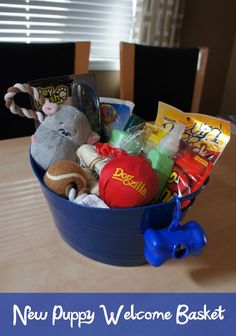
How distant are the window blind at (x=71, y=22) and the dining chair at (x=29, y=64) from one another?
1.61 feet

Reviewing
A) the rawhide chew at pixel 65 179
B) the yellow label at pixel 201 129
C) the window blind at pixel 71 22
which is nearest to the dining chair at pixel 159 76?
the window blind at pixel 71 22

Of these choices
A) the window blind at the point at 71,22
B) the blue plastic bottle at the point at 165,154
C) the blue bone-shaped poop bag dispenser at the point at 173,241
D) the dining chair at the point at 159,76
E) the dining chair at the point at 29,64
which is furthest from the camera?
the window blind at the point at 71,22

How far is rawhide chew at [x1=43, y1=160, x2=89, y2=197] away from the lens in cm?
46

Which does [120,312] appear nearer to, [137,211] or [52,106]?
[137,211]

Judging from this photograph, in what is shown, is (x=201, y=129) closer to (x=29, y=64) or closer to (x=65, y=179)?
(x=65, y=179)

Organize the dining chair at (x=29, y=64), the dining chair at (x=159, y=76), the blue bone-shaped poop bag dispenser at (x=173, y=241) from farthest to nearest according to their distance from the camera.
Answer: the dining chair at (x=159, y=76) < the dining chair at (x=29, y=64) < the blue bone-shaped poop bag dispenser at (x=173, y=241)

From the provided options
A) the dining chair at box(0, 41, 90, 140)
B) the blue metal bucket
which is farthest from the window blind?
the blue metal bucket

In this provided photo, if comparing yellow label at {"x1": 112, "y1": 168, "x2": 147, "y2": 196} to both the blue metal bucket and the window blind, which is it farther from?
the window blind

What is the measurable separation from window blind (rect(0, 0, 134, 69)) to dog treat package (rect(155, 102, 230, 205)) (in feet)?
3.92

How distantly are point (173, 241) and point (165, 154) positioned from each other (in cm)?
16

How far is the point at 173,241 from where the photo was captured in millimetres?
405

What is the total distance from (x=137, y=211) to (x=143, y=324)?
0.16 m

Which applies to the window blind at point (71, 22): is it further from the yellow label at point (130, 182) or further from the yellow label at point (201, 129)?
the yellow label at point (130, 182)

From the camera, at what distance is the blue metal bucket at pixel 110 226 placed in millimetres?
417
